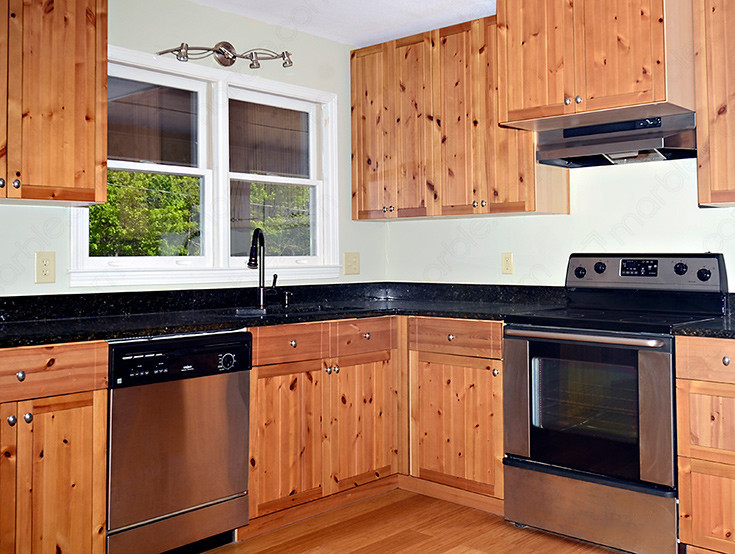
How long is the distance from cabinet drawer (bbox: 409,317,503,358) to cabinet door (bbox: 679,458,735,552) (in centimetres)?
91

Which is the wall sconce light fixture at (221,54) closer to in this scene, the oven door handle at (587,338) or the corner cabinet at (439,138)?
the corner cabinet at (439,138)

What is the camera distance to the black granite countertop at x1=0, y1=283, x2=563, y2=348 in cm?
264

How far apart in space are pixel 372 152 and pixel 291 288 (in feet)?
2.92

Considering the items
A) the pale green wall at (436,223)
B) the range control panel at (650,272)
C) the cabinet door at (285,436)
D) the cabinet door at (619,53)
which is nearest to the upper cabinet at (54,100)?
the pale green wall at (436,223)

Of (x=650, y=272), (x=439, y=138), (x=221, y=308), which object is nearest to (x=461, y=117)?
(x=439, y=138)

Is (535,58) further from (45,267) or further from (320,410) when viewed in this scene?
(45,267)

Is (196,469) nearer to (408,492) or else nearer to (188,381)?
(188,381)

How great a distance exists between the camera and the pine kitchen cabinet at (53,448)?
91.0 inches

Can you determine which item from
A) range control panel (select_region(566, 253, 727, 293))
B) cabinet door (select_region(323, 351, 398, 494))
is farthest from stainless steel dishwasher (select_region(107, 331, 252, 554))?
range control panel (select_region(566, 253, 727, 293))

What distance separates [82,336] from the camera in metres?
2.47

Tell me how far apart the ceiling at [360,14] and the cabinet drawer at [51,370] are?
1856mm

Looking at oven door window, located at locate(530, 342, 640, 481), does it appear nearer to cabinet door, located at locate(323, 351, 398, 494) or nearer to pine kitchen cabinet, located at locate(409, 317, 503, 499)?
pine kitchen cabinet, located at locate(409, 317, 503, 499)

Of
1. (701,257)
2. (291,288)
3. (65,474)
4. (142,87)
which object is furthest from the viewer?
(291,288)

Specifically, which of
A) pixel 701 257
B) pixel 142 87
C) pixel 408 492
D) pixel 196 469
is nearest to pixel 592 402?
pixel 701 257
